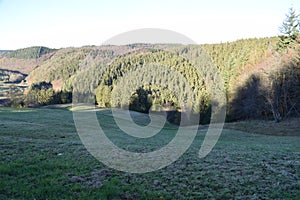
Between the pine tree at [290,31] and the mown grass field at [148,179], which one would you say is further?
the pine tree at [290,31]

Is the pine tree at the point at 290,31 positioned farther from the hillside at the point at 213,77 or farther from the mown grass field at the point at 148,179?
the mown grass field at the point at 148,179

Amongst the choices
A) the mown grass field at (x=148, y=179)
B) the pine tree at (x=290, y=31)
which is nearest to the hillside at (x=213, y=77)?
the pine tree at (x=290, y=31)

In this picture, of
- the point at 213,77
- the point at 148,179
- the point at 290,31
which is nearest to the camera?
the point at 148,179

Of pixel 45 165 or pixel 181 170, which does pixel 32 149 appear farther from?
pixel 181 170

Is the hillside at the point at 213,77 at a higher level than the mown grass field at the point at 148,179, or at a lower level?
higher

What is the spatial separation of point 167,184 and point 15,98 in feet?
310

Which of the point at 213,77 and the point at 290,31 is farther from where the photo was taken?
the point at 213,77

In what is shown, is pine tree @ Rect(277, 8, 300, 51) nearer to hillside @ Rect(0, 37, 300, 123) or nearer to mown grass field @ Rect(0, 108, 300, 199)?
hillside @ Rect(0, 37, 300, 123)

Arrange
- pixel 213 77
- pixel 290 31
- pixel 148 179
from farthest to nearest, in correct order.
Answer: pixel 213 77, pixel 290 31, pixel 148 179

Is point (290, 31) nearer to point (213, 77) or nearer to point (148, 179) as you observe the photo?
point (213, 77)

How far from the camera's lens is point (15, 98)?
88.8 metres

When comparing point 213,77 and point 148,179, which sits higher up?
point 213,77

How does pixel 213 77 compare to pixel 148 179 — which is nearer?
pixel 148 179

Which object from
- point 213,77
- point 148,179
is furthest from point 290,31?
point 148,179
